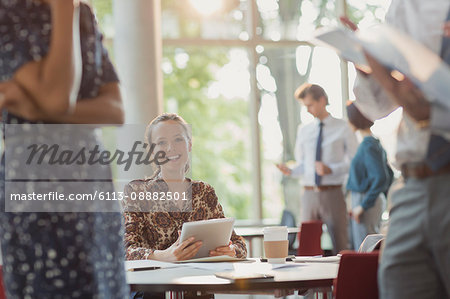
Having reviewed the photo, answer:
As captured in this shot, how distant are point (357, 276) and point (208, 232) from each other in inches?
39.8

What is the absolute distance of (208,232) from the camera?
295 cm

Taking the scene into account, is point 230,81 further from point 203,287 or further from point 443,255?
point 443,255

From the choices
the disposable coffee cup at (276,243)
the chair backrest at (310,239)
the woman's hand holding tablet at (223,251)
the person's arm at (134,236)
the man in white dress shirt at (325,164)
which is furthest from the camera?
the man in white dress shirt at (325,164)

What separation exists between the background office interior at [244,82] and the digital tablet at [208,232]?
16.0 ft

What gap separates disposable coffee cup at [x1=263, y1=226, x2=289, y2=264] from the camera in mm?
2873

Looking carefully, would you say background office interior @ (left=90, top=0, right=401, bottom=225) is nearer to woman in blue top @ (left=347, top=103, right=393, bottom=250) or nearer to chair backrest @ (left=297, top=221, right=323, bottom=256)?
woman in blue top @ (left=347, top=103, right=393, bottom=250)

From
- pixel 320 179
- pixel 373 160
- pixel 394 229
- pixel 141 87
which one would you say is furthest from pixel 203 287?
pixel 141 87

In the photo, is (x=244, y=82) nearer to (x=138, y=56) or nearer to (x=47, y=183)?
(x=138, y=56)

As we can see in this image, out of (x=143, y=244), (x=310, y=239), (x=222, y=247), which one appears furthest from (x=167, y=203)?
(x=310, y=239)

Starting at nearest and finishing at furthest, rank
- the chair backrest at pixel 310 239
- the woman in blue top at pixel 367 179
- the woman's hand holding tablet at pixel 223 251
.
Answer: the woman's hand holding tablet at pixel 223 251 < the chair backrest at pixel 310 239 < the woman in blue top at pixel 367 179

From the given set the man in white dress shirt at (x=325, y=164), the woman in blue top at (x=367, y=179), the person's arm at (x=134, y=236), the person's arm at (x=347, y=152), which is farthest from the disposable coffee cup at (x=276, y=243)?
the person's arm at (x=347, y=152)

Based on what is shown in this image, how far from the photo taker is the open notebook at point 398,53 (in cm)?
148

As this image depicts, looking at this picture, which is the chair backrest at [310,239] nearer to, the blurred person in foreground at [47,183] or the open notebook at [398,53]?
the open notebook at [398,53]

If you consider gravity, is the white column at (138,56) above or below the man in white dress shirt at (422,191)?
above
